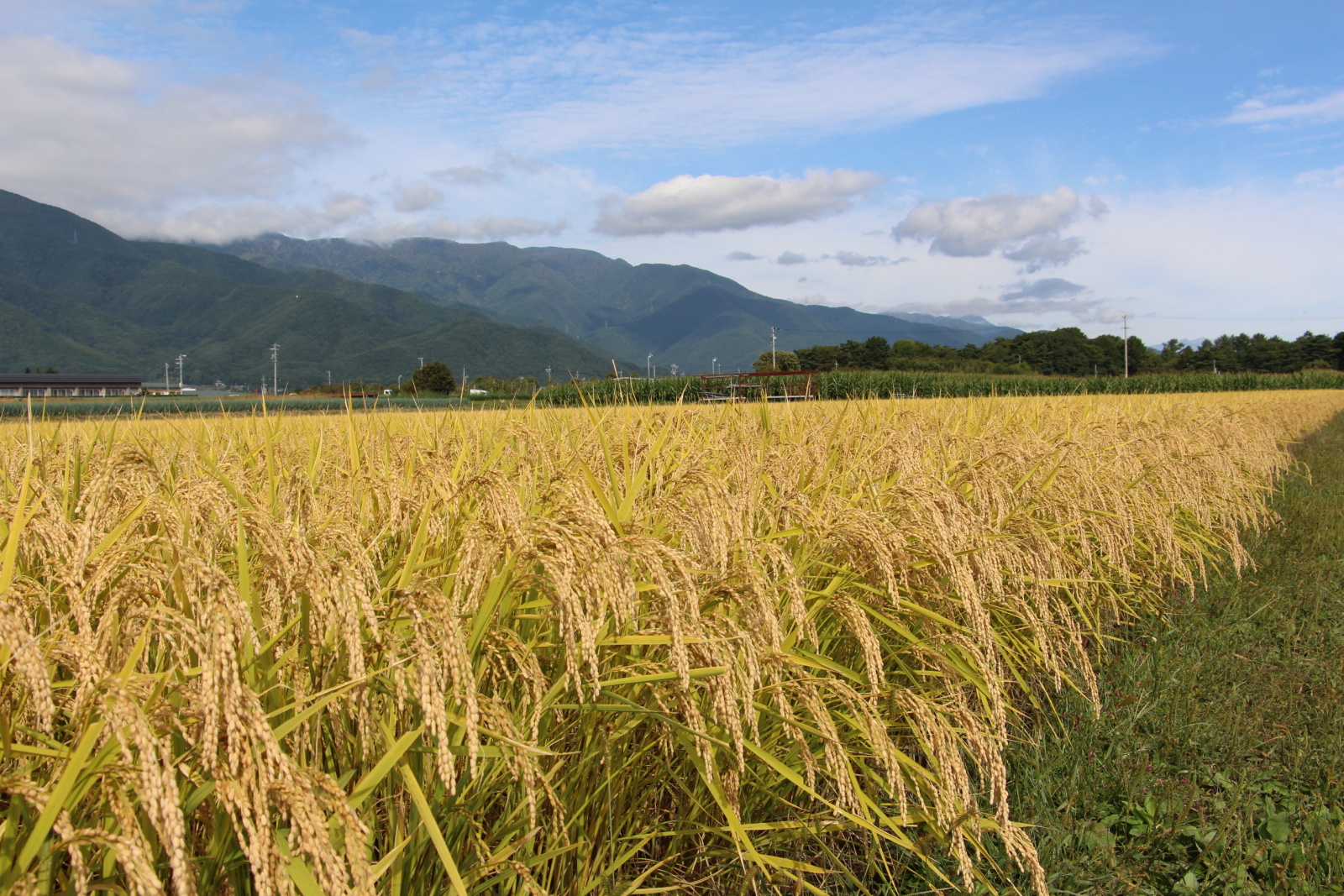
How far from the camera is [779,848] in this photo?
7.20 ft

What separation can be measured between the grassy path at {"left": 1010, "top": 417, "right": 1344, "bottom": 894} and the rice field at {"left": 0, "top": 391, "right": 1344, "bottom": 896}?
327 millimetres

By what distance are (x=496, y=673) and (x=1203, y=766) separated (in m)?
3.11

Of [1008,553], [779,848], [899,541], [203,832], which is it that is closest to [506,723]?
[203,832]

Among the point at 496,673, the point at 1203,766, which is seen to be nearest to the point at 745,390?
the point at 1203,766

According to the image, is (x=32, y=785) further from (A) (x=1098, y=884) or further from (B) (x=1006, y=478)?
(B) (x=1006, y=478)

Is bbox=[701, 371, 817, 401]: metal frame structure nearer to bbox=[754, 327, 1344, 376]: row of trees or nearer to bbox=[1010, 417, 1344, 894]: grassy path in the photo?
bbox=[1010, 417, 1344, 894]: grassy path

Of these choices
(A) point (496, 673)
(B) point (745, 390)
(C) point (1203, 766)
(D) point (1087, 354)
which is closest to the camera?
(A) point (496, 673)

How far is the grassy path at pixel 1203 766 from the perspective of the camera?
7.93 feet

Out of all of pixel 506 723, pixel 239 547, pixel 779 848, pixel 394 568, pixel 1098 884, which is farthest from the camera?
pixel 1098 884

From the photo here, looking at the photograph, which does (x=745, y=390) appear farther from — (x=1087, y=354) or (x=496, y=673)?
(x=1087, y=354)

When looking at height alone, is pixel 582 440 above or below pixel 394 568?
above

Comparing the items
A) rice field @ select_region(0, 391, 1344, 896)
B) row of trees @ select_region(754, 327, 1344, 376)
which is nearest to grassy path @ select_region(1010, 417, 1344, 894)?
rice field @ select_region(0, 391, 1344, 896)

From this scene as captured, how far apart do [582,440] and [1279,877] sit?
2.97 m

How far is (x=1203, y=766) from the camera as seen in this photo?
3.02 m
